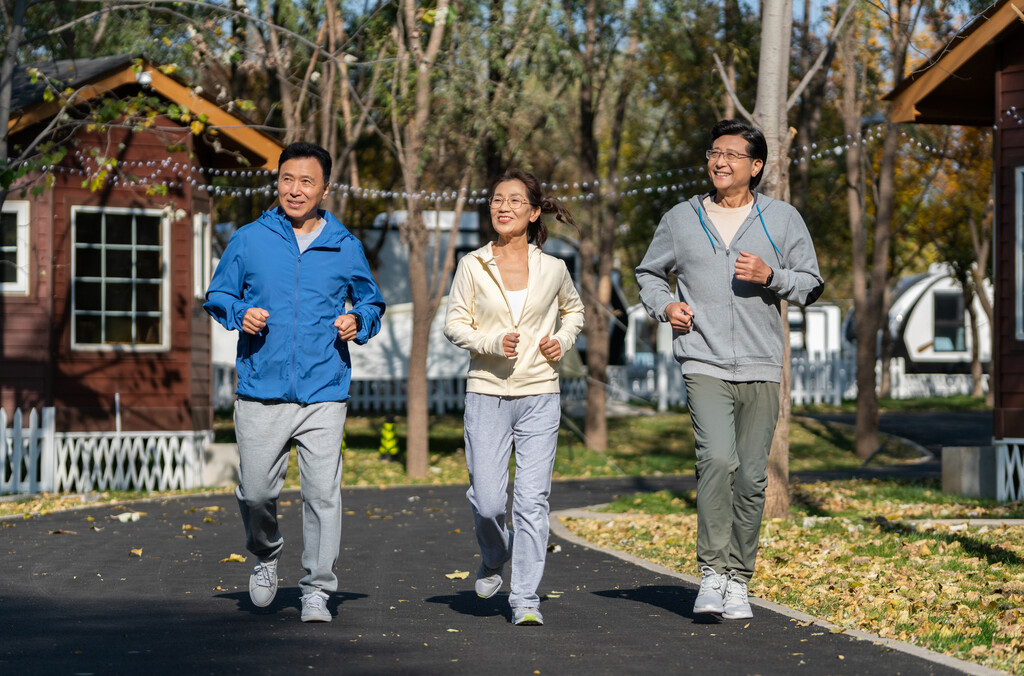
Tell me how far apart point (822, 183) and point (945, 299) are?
11773 mm

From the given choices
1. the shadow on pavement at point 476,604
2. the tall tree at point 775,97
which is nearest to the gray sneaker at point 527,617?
the shadow on pavement at point 476,604

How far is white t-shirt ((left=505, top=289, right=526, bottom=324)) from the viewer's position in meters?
6.81

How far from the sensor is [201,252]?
1947 centimetres

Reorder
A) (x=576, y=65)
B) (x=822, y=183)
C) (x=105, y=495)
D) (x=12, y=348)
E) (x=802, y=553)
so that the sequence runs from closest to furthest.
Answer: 1. (x=802, y=553)
2. (x=105, y=495)
3. (x=12, y=348)
4. (x=576, y=65)
5. (x=822, y=183)

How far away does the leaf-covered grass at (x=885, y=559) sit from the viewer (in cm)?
670

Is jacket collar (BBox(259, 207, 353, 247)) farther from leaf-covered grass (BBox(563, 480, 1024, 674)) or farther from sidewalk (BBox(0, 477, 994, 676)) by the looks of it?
leaf-covered grass (BBox(563, 480, 1024, 674))

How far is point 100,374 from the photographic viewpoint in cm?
1850

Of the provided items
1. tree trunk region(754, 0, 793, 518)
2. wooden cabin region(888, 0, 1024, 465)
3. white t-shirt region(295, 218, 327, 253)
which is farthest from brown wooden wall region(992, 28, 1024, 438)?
white t-shirt region(295, 218, 327, 253)

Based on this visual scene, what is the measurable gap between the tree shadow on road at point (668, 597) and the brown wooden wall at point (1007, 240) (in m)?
8.50

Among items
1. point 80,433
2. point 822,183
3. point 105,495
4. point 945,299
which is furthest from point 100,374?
point 945,299

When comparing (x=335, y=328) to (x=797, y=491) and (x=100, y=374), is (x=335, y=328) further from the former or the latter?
(x=100, y=374)

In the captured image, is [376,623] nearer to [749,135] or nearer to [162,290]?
[749,135]

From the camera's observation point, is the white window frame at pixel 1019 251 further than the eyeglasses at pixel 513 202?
Yes

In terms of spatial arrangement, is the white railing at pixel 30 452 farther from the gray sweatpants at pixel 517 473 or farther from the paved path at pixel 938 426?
the paved path at pixel 938 426
